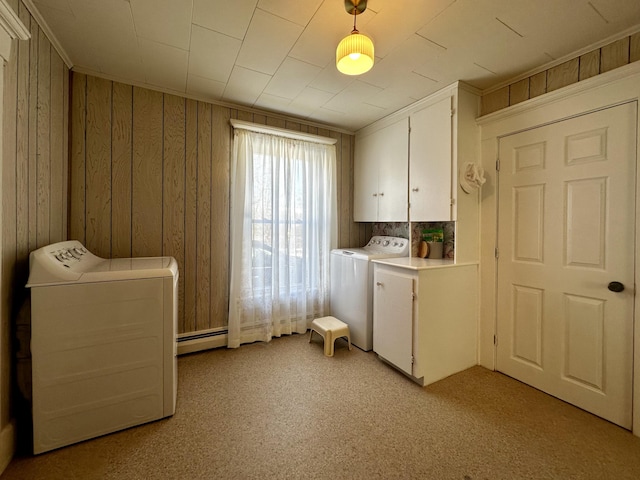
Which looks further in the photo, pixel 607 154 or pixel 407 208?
pixel 407 208

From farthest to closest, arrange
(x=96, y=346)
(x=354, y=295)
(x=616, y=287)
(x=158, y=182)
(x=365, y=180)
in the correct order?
(x=365, y=180)
(x=354, y=295)
(x=158, y=182)
(x=616, y=287)
(x=96, y=346)

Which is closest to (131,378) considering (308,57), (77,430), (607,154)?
(77,430)

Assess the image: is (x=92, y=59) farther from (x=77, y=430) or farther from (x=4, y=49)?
(x=77, y=430)

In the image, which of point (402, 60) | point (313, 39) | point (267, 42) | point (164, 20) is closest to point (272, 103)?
point (267, 42)

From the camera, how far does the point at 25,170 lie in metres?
1.57

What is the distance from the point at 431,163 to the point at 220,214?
2161 mm

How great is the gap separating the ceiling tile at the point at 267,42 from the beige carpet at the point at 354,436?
254 centimetres

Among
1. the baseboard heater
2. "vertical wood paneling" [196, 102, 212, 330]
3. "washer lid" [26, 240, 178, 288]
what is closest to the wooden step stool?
the baseboard heater

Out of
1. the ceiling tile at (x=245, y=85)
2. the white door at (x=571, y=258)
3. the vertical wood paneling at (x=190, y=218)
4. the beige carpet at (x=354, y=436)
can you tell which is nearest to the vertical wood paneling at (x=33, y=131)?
the vertical wood paneling at (x=190, y=218)

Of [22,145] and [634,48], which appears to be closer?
[22,145]

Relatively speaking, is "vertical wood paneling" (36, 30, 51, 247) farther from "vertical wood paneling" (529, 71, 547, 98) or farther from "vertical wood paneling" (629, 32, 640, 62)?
"vertical wood paneling" (629, 32, 640, 62)

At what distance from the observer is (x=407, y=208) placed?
281cm

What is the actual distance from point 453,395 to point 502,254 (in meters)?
1.25

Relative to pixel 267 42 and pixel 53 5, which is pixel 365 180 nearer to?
pixel 267 42
